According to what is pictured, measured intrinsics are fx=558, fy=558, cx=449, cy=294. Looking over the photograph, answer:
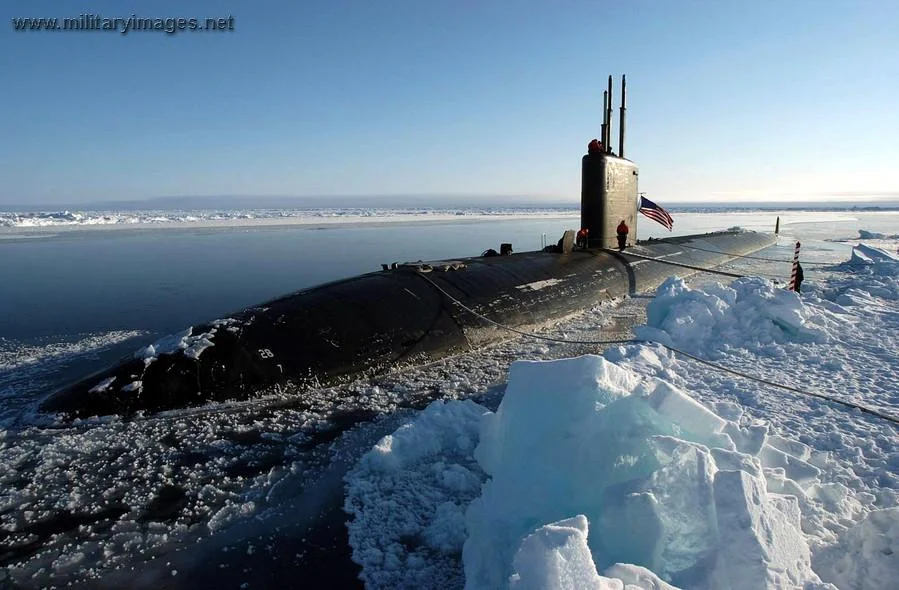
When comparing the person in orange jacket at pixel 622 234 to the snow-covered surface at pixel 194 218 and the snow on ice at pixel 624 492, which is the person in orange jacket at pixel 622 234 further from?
the snow-covered surface at pixel 194 218

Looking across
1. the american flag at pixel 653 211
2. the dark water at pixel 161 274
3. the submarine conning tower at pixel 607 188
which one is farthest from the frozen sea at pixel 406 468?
the american flag at pixel 653 211

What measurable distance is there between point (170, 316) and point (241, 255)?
10468 mm

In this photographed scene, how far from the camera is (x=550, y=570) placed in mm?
2062

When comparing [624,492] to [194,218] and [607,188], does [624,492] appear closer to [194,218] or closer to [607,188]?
[607,188]

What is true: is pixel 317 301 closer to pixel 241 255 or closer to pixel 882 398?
pixel 882 398

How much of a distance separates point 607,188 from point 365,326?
822 cm

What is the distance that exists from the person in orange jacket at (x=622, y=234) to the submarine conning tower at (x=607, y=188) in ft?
0.34

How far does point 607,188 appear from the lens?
44.1ft

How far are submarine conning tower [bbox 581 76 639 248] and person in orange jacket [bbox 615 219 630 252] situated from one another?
0.34 feet

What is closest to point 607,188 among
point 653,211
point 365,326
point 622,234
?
point 622,234

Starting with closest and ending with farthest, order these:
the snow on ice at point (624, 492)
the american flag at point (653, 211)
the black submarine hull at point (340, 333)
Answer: the snow on ice at point (624, 492), the black submarine hull at point (340, 333), the american flag at point (653, 211)

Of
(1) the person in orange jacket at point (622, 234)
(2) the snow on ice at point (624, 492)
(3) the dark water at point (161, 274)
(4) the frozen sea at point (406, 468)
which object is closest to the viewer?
(2) the snow on ice at point (624, 492)

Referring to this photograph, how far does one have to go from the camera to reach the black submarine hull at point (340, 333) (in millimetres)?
5887

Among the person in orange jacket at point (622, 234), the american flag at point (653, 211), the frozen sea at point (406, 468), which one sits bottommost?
the frozen sea at point (406, 468)
